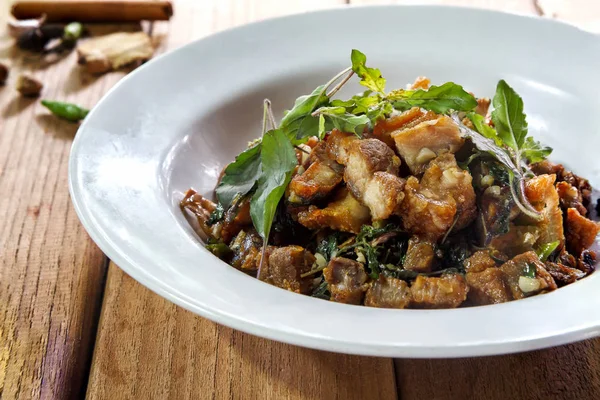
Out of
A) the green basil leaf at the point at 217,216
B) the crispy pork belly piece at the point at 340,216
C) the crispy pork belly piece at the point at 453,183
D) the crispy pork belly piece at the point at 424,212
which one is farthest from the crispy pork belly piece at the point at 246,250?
the crispy pork belly piece at the point at 453,183

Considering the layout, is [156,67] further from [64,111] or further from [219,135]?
[64,111]

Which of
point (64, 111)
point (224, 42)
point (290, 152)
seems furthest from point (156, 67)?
point (290, 152)

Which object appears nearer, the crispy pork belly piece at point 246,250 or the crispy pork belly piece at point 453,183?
the crispy pork belly piece at point 453,183

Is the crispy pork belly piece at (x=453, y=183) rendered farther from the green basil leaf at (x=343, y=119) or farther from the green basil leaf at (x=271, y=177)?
the green basil leaf at (x=271, y=177)

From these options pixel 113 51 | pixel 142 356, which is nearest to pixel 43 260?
pixel 142 356

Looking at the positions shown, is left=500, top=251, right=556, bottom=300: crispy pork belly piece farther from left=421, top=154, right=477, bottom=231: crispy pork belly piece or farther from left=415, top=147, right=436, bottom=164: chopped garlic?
left=415, top=147, right=436, bottom=164: chopped garlic

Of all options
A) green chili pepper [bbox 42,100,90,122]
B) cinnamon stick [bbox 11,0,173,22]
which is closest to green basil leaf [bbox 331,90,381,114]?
green chili pepper [bbox 42,100,90,122]
